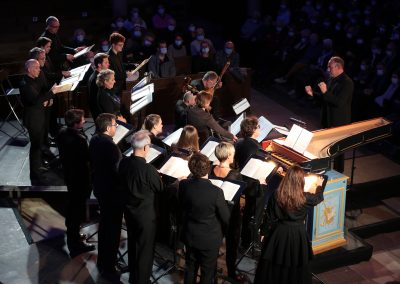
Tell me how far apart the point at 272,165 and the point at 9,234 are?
3428 millimetres

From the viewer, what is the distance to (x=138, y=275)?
6.71 metres

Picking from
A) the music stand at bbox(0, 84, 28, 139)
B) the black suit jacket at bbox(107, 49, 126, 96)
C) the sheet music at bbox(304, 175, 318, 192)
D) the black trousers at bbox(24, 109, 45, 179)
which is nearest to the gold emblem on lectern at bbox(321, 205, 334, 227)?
the sheet music at bbox(304, 175, 318, 192)

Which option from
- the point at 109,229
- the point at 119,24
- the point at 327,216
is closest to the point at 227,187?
the point at 109,229

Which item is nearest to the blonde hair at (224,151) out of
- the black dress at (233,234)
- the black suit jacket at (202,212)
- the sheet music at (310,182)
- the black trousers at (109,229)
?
the black dress at (233,234)

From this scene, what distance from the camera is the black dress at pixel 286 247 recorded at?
6.15 metres

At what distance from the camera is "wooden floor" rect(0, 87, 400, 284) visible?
7.25 metres

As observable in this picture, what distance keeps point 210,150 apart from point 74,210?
1655 mm

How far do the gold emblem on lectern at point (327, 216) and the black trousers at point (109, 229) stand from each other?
90.4 inches

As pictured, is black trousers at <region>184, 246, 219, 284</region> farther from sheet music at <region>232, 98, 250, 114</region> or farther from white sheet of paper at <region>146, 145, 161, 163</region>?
sheet music at <region>232, 98, 250, 114</region>

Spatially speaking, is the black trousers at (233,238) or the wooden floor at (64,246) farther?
the wooden floor at (64,246)

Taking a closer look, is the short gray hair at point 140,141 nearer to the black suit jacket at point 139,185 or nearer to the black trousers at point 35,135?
the black suit jacket at point 139,185

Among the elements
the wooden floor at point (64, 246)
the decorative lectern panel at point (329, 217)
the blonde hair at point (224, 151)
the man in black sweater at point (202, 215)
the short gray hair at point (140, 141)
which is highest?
the short gray hair at point (140, 141)

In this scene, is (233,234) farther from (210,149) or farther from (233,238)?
(210,149)

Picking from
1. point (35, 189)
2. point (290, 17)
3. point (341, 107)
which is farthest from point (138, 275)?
point (290, 17)
